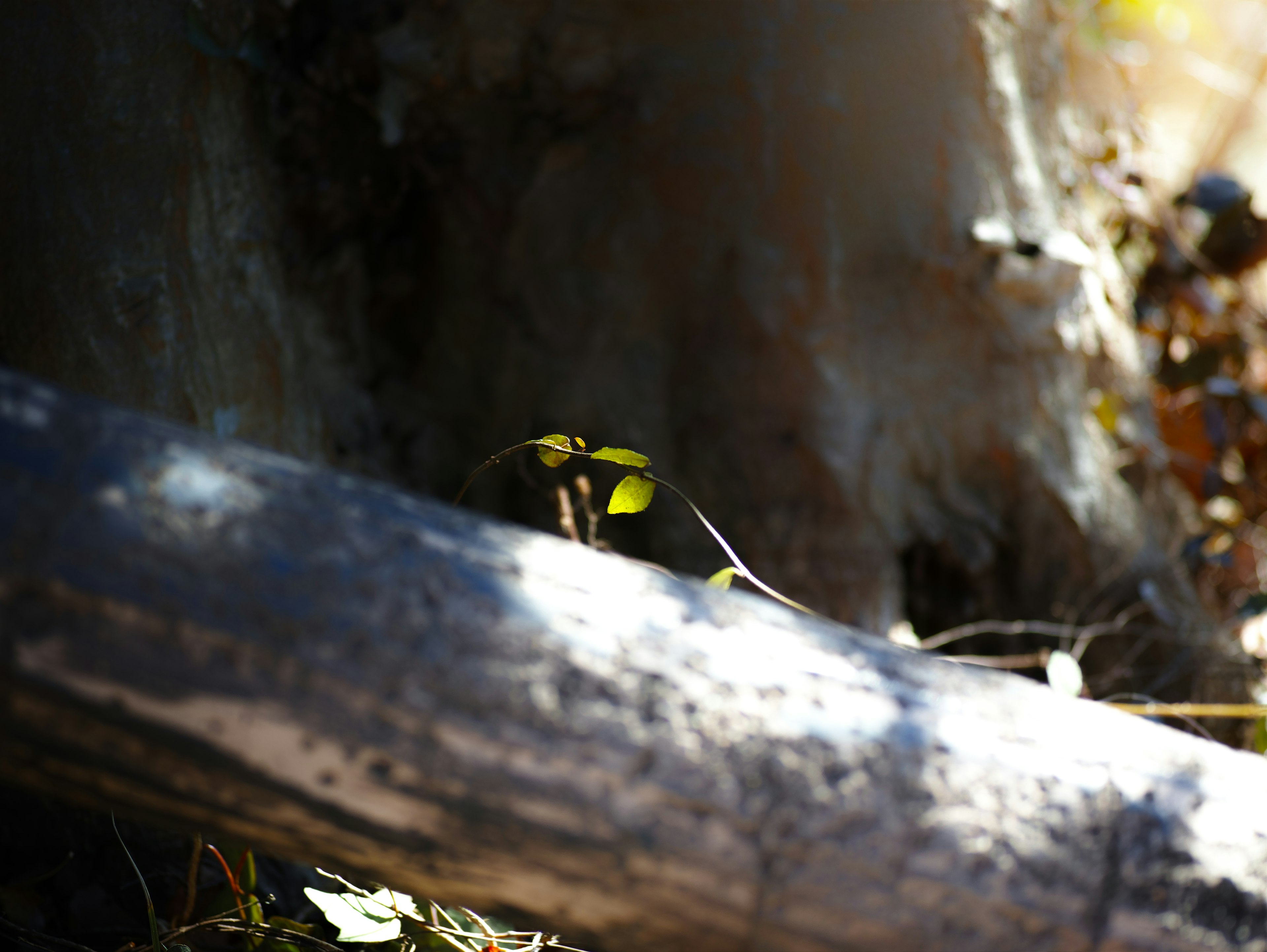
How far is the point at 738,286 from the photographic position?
1571mm

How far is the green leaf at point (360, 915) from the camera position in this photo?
847 mm

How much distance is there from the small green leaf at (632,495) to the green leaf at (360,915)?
0.46 m

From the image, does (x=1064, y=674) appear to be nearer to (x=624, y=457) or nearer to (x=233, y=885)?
(x=624, y=457)

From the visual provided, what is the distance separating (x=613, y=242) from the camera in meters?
1.64

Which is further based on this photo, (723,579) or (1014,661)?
(1014,661)

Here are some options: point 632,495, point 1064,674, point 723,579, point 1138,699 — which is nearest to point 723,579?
point 723,579

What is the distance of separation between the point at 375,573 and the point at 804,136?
130cm

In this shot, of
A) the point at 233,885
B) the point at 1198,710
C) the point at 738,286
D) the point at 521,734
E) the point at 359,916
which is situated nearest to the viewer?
the point at 521,734

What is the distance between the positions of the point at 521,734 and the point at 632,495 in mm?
453

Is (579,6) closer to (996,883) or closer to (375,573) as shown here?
(375,573)

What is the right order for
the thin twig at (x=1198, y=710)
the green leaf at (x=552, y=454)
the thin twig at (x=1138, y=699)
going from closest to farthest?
the green leaf at (x=552, y=454)
the thin twig at (x=1198, y=710)
the thin twig at (x=1138, y=699)

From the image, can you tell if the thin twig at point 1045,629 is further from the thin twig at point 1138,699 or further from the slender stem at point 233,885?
the slender stem at point 233,885

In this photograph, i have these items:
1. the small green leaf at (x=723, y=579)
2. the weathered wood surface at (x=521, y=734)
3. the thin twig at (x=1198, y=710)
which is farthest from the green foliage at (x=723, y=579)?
the thin twig at (x=1198, y=710)

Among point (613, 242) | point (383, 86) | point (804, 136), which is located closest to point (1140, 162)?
point (804, 136)
